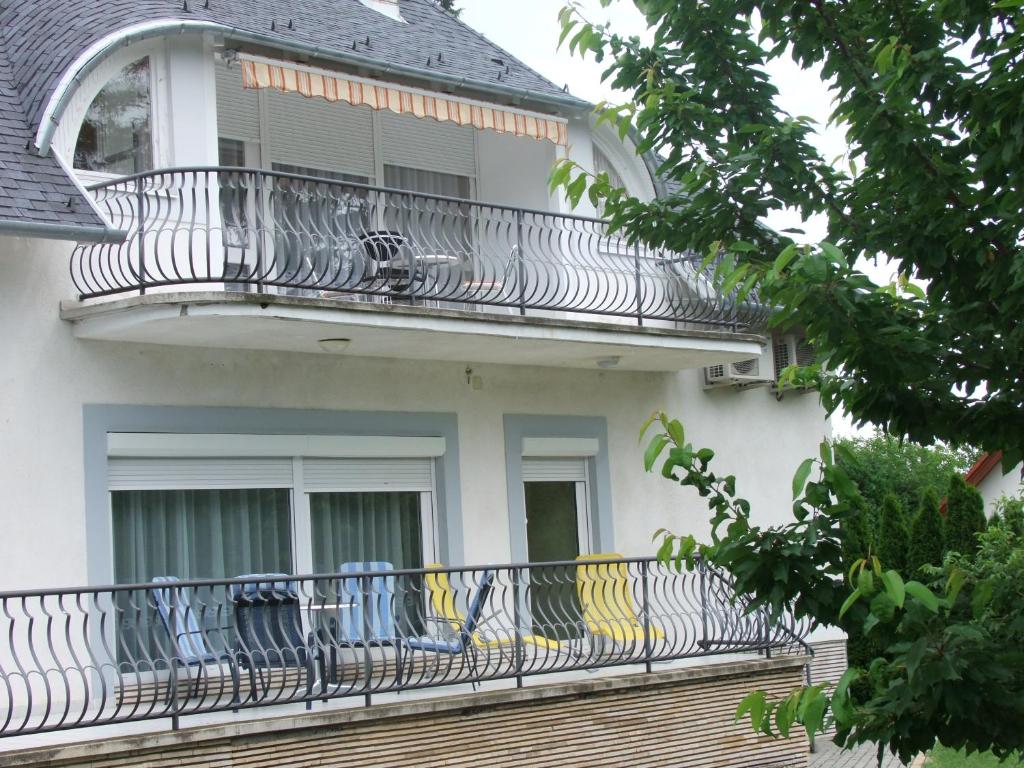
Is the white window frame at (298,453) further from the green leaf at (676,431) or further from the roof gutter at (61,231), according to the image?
the green leaf at (676,431)

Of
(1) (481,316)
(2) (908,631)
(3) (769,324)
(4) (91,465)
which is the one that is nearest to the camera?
(2) (908,631)

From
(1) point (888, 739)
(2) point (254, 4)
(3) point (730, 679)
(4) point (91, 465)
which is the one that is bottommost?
(3) point (730, 679)

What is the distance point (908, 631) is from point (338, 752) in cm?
619

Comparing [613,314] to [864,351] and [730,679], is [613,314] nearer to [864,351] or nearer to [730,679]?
[730,679]

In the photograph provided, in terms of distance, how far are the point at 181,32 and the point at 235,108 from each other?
1546mm

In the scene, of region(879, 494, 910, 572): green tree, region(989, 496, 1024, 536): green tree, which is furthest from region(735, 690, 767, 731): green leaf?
region(879, 494, 910, 572): green tree

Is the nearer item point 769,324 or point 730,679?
point 769,324

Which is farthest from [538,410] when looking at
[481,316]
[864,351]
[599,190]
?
[864,351]

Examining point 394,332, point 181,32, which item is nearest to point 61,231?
point 181,32

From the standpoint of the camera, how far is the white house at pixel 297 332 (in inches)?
440

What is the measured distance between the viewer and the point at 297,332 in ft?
39.1

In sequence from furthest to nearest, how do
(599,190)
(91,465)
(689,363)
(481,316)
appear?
(689,363), (481,316), (91,465), (599,190)

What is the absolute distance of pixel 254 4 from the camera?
14039 millimetres

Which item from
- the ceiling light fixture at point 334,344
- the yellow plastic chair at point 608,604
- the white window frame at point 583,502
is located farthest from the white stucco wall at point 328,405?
the yellow plastic chair at point 608,604
